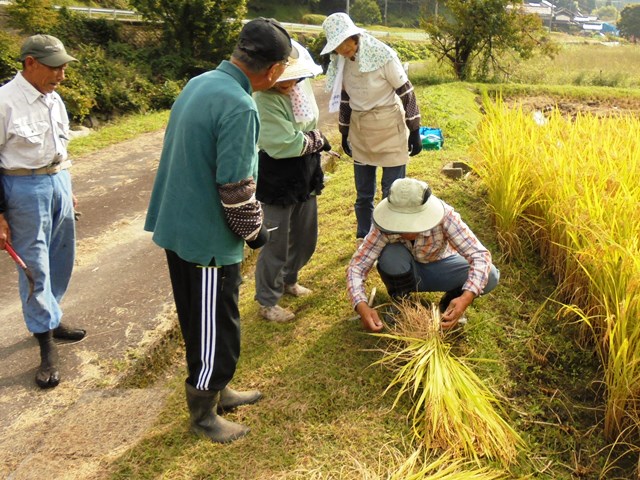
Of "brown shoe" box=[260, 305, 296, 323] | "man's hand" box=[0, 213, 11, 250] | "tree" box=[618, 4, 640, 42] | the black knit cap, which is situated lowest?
"tree" box=[618, 4, 640, 42]

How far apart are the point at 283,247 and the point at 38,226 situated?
1.28 m

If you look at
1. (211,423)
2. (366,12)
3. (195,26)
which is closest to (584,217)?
(211,423)

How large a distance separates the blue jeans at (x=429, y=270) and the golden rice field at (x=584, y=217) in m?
0.52

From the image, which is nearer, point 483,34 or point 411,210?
point 411,210

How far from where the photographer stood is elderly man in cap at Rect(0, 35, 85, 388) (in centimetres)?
279

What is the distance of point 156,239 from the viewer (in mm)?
2141

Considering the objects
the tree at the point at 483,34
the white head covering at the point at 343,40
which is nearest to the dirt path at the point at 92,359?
the white head covering at the point at 343,40

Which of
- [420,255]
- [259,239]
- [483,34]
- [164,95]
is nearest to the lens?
[259,239]

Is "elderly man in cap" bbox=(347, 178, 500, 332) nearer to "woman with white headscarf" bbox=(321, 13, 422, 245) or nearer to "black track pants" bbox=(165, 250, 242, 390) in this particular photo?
"black track pants" bbox=(165, 250, 242, 390)

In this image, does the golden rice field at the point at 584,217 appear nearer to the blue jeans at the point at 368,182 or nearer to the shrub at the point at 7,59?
the blue jeans at the point at 368,182

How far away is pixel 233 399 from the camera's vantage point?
103 inches

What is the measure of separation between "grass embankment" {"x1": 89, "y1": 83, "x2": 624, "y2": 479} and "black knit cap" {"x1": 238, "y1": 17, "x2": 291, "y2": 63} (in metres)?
1.54

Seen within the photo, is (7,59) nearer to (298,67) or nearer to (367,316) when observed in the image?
(298,67)

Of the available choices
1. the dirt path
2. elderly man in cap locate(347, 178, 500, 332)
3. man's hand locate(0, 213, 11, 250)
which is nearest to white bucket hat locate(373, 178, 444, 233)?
elderly man in cap locate(347, 178, 500, 332)
